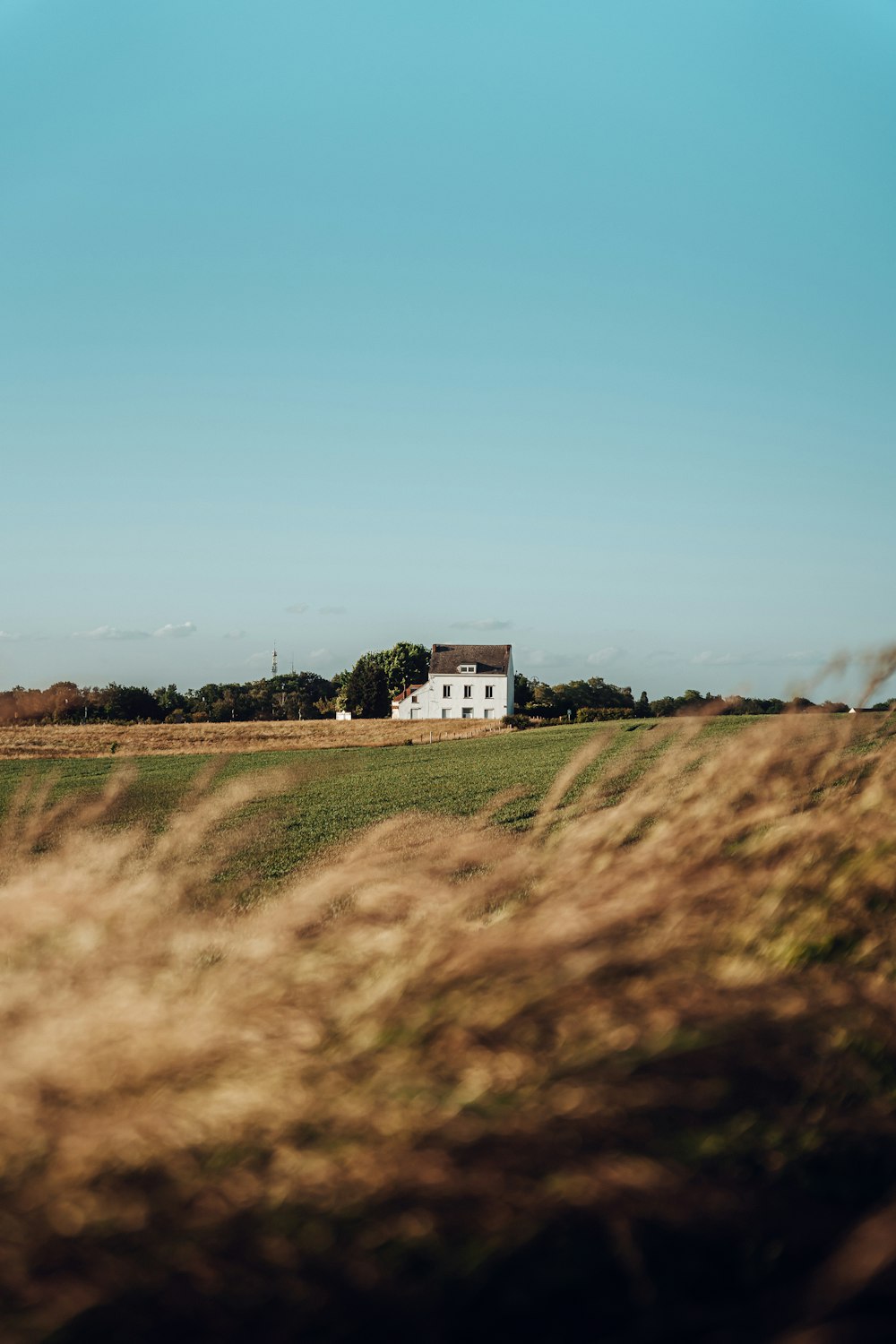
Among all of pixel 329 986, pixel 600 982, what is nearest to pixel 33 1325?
pixel 329 986

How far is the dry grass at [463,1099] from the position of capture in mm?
605

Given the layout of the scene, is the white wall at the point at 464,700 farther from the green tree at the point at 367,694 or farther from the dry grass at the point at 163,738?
the dry grass at the point at 163,738

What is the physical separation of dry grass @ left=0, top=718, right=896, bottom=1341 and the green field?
369 mm

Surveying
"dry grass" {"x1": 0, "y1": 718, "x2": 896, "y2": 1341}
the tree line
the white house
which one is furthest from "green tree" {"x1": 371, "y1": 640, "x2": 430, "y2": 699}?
"dry grass" {"x1": 0, "y1": 718, "x2": 896, "y2": 1341}

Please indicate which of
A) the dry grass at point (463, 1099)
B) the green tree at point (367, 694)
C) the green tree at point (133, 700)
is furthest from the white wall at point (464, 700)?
the dry grass at point (463, 1099)

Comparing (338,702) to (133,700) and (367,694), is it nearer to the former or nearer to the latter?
(367,694)

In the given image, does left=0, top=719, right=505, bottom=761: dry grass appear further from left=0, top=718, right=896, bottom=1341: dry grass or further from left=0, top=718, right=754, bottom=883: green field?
left=0, top=718, right=896, bottom=1341: dry grass

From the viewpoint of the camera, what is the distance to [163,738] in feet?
101

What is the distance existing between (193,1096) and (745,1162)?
1.49 ft

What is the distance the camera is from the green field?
1719mm

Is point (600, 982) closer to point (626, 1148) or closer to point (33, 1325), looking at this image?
point (626, 1148)

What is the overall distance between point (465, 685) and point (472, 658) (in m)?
2.67

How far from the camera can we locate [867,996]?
85 cm

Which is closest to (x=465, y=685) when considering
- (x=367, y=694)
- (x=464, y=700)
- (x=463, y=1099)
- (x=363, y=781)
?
(x=464, y=700)
